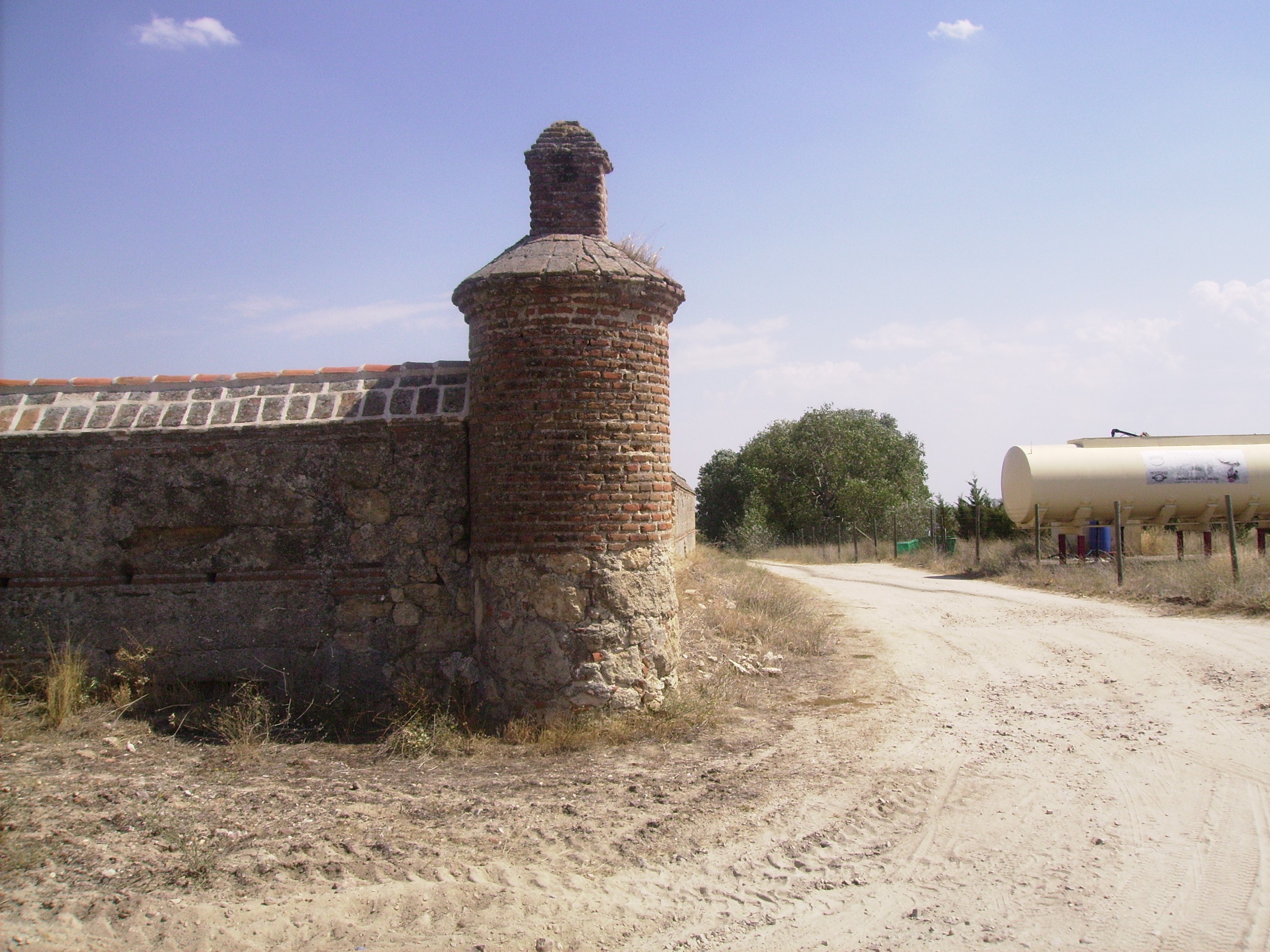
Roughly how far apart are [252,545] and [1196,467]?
17016 mm

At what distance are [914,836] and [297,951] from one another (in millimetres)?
2845

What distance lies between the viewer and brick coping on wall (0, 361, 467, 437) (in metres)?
6.53

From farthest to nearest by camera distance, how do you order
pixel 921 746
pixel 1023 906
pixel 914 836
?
pixel 921 746 → pixel 914 836 → pixel 1023 906

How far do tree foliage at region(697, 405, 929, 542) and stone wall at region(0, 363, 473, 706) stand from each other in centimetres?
2709

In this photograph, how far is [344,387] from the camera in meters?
6.77

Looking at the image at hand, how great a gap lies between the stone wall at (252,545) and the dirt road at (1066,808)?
3.33 m

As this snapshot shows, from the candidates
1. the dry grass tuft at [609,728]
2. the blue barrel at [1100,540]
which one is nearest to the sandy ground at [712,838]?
the dry grass tuft at [609,728]

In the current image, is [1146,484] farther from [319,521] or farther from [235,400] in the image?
[235,400]

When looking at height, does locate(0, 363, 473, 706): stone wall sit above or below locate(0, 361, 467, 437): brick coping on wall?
below

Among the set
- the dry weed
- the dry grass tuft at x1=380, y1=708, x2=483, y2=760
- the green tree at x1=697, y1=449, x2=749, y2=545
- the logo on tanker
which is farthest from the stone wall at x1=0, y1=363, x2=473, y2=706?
the green tree at x1=697, y1=449, x2=749, y2=545

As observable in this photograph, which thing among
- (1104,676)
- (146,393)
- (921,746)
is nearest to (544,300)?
(146,393)

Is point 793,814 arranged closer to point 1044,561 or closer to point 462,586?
point 462,586

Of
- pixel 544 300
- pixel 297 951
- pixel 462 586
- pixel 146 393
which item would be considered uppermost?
pixel 544 300

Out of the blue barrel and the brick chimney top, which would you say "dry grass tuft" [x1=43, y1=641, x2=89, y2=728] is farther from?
the blue barrel
